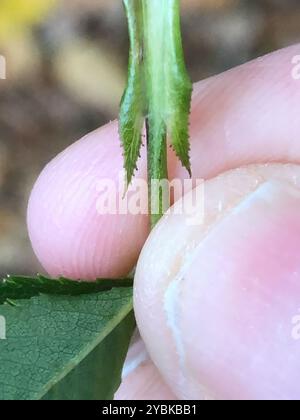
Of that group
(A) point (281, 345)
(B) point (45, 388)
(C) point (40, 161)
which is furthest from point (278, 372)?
(C) point (40, 161)

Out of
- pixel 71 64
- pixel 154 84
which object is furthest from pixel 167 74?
pixel 71 64

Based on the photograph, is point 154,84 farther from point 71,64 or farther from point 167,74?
point 71,64

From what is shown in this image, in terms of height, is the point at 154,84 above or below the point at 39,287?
above

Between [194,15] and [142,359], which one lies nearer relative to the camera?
[142,359]

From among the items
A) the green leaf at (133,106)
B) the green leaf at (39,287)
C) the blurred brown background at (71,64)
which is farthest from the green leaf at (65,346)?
the blurred brown background at (71,64)

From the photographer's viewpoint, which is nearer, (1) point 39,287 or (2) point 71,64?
(1) point 39,287

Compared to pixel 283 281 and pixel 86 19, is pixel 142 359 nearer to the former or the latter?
pixel 283 281

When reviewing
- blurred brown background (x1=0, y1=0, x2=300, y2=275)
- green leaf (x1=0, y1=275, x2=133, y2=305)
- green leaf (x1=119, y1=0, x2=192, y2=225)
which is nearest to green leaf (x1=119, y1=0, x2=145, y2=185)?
green leaf (x1=119, y1=0, x2=192, y2=225)
